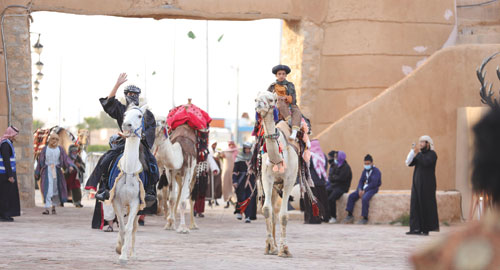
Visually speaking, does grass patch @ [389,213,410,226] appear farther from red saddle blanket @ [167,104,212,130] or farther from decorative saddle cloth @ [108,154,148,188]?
decorative saddle cloth @ [108,154,148,188]

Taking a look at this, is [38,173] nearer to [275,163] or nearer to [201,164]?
[201,164]

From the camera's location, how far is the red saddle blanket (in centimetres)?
1512

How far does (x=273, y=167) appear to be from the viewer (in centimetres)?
1013

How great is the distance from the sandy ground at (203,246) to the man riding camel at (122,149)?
846 millimetres

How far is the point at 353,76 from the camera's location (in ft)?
70.8

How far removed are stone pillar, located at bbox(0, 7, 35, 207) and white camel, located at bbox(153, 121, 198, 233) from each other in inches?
234

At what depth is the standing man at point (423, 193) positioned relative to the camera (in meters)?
14.4

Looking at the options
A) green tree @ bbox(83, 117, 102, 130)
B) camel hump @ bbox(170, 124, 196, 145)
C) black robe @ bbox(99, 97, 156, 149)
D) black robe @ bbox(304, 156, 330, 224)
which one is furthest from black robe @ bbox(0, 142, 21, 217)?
green tree @ bbox(83, 117, 102, 130)

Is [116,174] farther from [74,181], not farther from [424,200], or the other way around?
[74,181]

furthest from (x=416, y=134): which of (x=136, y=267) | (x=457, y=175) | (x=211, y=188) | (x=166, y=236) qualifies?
(x=136, y=267)

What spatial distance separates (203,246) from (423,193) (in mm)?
5085

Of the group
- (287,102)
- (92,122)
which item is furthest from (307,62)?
(92,122)

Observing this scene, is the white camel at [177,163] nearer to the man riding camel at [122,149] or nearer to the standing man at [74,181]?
the man riding camel at [122,149]

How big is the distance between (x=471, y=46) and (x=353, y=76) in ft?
11.8
